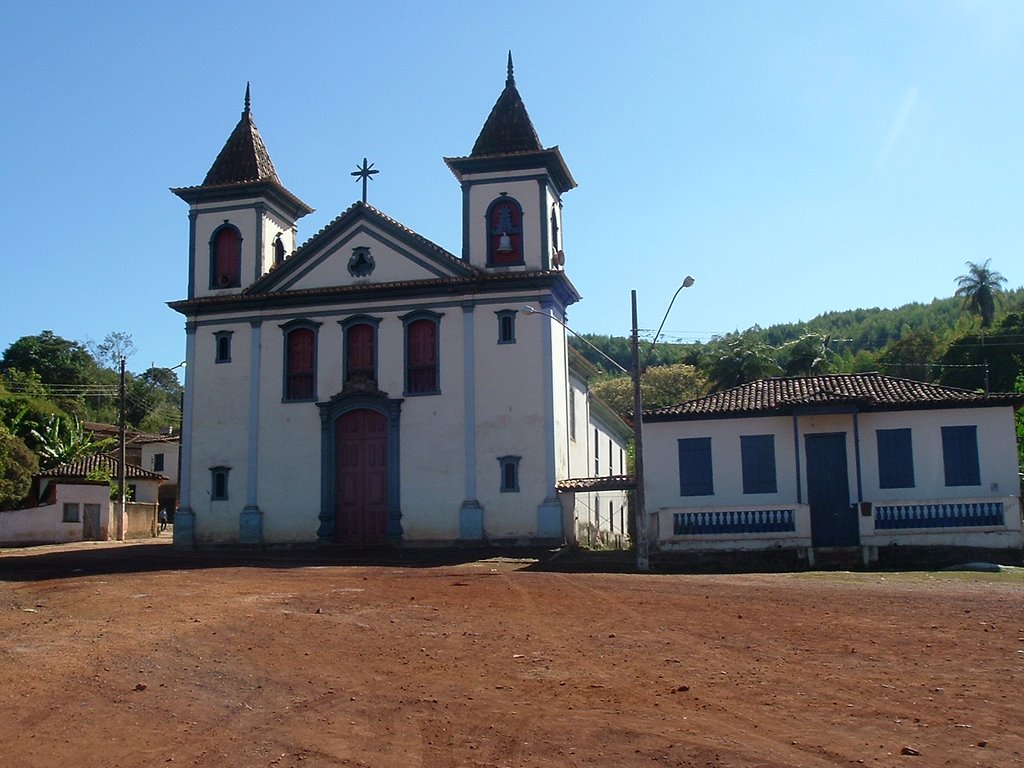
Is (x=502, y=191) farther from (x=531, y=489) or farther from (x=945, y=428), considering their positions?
(x=945, y=428)

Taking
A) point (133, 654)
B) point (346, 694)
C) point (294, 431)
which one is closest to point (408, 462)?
point (294, 431)

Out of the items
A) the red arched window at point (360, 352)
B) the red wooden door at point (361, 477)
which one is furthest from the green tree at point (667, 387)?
the red wooden door at point (361, 477)

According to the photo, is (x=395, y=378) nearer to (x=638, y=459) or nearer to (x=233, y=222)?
(x=233, y=222)

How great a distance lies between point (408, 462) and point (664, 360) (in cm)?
6546

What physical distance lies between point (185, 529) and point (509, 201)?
14.0 m

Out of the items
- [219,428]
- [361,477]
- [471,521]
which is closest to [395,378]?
[361,477]

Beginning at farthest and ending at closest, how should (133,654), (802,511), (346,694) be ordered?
1. (802,511)
2. (133,654)
3. (346,694)

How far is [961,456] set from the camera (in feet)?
80.6

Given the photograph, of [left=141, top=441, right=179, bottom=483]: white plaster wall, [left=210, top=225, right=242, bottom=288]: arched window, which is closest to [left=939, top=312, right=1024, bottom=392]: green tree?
[left=210, top=225, right=242, bottom=288]: arched window

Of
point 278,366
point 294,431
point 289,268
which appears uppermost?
point 289,268

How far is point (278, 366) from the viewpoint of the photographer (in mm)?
32344

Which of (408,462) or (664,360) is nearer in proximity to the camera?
(408,462)

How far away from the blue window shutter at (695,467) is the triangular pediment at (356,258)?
1001cm

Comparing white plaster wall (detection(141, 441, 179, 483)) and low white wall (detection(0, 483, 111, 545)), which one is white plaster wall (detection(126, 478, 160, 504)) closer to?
low white wall (detection(0, 483, 111, 545))
